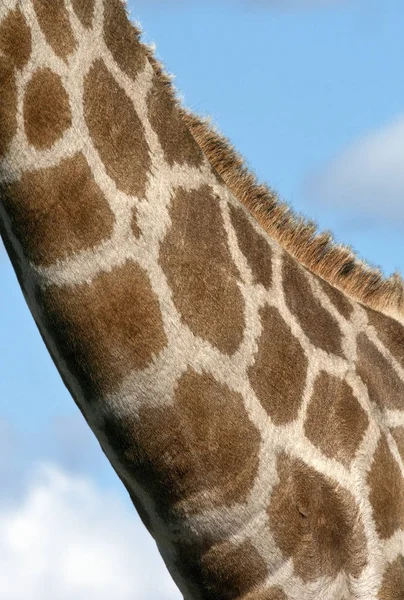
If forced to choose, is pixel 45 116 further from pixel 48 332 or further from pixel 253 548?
pixel 253 548

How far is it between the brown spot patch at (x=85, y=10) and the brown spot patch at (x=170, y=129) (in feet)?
0.94

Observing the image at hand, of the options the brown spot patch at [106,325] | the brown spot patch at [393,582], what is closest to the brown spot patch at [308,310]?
the brown spot patch at [106,325]

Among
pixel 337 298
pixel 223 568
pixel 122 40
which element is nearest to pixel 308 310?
pixel 337 298

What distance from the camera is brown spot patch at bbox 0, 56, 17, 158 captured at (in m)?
3.33

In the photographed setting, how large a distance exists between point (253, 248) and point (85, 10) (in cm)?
88

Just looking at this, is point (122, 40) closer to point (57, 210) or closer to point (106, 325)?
point (57, 210)

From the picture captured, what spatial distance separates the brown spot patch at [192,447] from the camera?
3.45 m

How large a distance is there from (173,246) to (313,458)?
775 millimetres

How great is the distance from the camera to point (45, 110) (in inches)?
133

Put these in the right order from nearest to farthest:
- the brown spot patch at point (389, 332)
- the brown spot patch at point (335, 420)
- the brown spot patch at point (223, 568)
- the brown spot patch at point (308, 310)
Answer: the brown spot patch at point (223, 568) → the brown spot patch at point (335, 420) → the brown spot patch at point (308, 310) → the brown spot patch at point (389, 332)

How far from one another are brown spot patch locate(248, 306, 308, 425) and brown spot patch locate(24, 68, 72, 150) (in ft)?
2.73

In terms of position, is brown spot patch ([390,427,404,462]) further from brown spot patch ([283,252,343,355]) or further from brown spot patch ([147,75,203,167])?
brown spot patch ([147,75,203,167])

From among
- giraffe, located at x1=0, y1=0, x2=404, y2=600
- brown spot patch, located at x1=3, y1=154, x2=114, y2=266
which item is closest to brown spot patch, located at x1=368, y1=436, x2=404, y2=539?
giraffe, located at x1=0, y1=0, x2=404, y2=600

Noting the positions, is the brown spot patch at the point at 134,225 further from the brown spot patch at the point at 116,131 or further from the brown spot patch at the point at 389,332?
the brown spot patch at the point at 389,332
